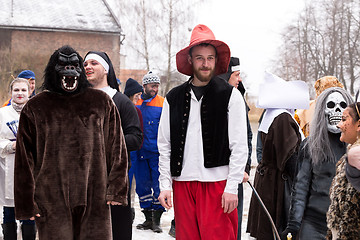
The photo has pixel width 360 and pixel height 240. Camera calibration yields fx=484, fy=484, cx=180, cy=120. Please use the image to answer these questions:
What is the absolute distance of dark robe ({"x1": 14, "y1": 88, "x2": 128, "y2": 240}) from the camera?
3.42 metres

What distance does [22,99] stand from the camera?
17.9 ft

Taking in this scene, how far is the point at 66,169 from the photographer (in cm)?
346

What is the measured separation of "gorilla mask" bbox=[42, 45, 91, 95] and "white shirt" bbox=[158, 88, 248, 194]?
866 mm

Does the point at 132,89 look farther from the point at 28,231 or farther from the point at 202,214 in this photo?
the point at 202,214

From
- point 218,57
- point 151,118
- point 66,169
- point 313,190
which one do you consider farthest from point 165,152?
point 151,118

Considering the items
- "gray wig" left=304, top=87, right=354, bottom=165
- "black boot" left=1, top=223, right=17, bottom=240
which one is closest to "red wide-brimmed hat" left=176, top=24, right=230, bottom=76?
"gray wig" left=304, top=87, right=354, bottom=165

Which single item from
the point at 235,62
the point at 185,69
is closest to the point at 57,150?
the point at 185,69

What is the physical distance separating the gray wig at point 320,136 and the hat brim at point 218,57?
89cm

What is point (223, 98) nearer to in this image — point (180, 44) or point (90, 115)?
point (90, 115)

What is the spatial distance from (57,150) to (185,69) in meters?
1.25

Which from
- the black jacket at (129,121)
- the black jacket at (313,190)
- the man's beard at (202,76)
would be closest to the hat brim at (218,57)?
the man's beard at (202,76)

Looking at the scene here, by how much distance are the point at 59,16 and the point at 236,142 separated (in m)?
33.7

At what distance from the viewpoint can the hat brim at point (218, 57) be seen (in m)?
3.77

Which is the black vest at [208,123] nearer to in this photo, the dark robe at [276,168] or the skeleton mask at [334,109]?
the skeleton mask at [334,109]
